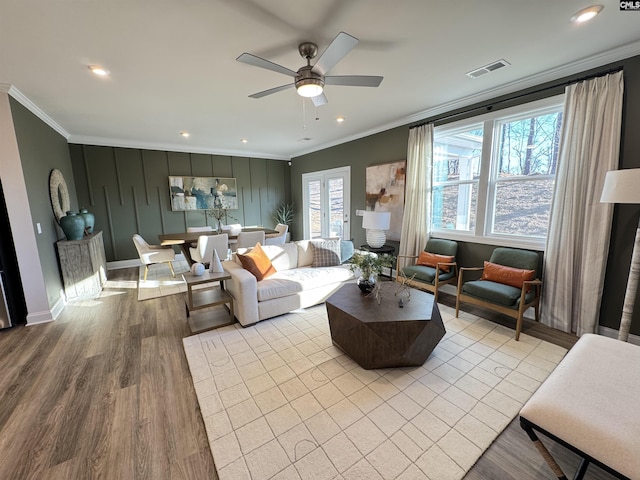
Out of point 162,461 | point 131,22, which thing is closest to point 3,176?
point 131,22

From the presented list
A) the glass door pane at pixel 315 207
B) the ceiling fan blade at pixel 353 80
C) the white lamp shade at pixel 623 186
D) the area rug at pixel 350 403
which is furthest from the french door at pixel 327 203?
the white lamp shade at pixel 623 186

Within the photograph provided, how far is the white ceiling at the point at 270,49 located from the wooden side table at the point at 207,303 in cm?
214

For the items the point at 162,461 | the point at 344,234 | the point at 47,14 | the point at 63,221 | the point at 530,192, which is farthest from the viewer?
the point at 344,234

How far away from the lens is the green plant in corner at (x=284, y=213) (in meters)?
7.62

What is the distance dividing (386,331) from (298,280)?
1460mm

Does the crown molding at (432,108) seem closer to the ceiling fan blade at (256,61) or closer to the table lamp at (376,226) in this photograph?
the table lamp at (376,226)

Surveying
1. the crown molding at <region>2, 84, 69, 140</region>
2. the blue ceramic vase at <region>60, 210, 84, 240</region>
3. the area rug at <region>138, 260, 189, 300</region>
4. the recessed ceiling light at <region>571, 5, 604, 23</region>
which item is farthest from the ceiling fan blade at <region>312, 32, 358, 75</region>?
the blue ceramic vase at <region>60, 210, 84, 240</region>

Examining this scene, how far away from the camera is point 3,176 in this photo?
2.89 m

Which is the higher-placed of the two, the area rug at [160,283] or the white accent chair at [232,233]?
the white accent chair at [232,233]

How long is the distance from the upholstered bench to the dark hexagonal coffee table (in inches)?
34.6

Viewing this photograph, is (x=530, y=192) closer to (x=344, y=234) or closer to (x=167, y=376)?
(x=344, y=234)

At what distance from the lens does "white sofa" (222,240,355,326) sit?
2.96 metres

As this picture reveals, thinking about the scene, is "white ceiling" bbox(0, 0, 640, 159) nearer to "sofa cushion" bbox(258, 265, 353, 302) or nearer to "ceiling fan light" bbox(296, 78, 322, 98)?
"ceiling fan light" bbox(296, 78, 322, 98)

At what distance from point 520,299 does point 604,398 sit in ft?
5.22
